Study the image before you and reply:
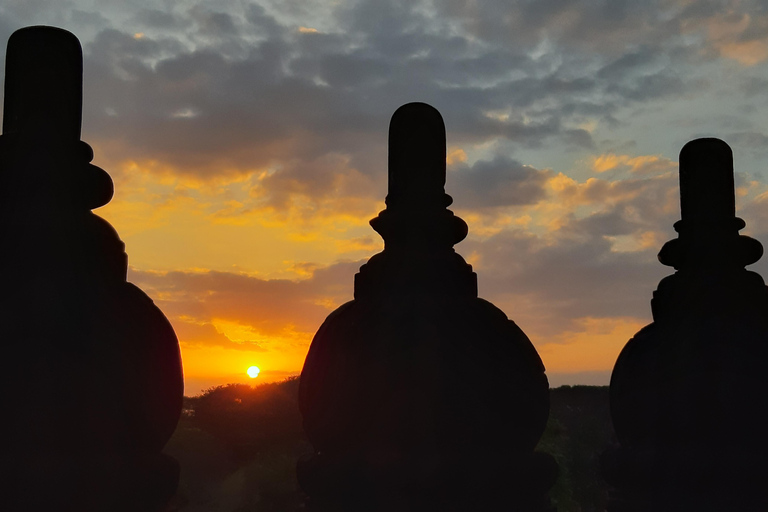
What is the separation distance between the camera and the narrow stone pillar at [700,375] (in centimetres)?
536

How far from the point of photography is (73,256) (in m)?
4.44

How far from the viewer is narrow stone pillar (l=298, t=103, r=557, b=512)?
464 cm

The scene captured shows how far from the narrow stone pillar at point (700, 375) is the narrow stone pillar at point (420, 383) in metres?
0.90

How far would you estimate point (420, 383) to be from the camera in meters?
4.70

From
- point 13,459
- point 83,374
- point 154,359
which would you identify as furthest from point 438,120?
point 13,459

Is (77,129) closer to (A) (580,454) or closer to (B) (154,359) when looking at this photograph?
(B) (154,359)

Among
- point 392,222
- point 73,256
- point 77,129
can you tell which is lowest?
point 73,256

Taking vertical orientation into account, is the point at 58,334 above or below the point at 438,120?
below

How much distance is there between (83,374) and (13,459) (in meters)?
0.51

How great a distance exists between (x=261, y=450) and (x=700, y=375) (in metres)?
Answer: 24.1

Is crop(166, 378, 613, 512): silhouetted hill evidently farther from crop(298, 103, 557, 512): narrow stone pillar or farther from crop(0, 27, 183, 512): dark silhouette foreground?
crop(0, 27, 183, 512): dark silhouette foreground

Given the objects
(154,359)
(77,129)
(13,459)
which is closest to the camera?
(13,459)

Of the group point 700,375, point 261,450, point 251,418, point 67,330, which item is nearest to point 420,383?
point 67,330

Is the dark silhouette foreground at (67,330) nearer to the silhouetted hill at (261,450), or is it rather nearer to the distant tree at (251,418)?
the silhouetted hill at (261,450)
